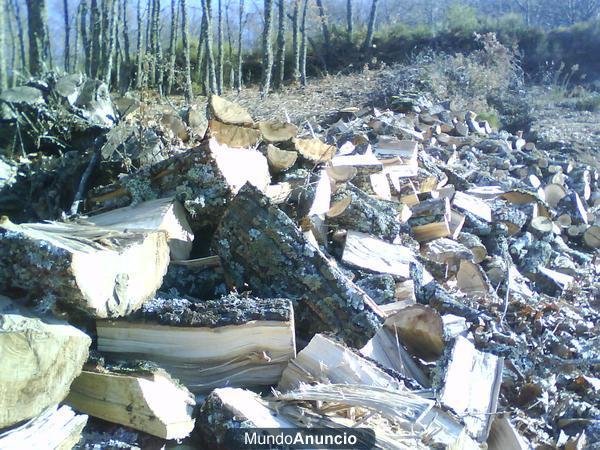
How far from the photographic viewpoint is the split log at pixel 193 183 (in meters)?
3.65

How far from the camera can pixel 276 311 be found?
2.80 m

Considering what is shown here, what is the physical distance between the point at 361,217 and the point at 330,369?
161 cm

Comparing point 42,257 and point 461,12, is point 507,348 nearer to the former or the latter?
point 42,257

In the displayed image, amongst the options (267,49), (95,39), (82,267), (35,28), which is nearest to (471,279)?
(82,267)

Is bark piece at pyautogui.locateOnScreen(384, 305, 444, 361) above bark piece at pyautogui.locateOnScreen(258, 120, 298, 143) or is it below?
below

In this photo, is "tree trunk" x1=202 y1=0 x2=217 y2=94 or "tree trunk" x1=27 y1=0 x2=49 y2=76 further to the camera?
"tree trunk" x1=202 y1=0 x2=217 y2=94

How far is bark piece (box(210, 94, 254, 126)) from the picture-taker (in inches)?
176

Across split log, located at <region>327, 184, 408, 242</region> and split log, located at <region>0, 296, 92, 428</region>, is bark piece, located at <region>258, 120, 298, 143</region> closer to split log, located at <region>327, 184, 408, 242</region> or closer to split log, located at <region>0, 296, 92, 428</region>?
split log, located at <region>327, 184, 408, 242</region>

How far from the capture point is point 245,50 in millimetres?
24234

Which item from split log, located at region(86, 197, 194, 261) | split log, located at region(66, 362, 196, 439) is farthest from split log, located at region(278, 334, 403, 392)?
split log, located at region(86, 197, 194, 261)

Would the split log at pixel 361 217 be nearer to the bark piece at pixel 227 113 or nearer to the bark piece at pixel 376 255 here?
the bark piece at pixel 376 255

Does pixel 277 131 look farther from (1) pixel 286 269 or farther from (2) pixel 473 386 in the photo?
(2) pixel 473 386

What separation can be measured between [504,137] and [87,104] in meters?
6.57

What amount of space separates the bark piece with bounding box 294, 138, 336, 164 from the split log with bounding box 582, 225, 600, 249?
3.58 meters
